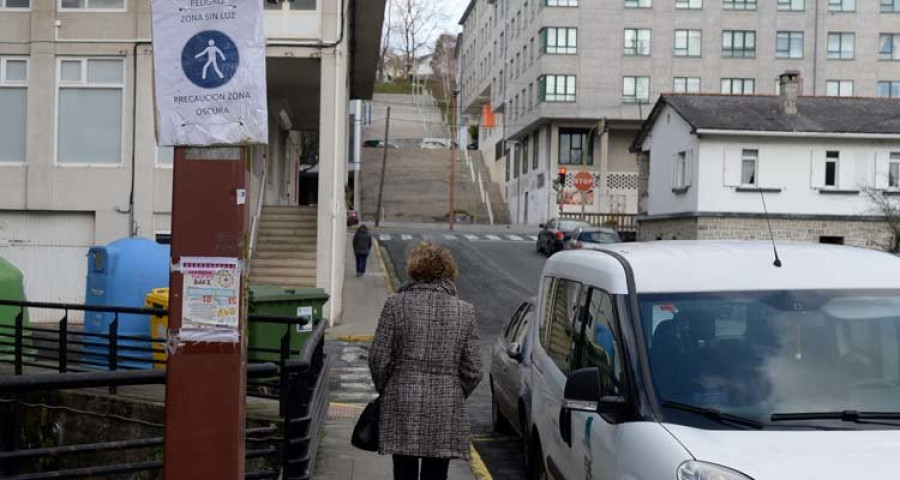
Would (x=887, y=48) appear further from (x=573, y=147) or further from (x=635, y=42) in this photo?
(x=573, y=147)

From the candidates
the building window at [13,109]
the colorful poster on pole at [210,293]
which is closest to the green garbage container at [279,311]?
the colorful poster on pole at [210,293]

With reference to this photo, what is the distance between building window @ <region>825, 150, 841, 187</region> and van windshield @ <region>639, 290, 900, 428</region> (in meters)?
35.0

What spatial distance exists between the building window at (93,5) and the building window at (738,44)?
4558 centimetres

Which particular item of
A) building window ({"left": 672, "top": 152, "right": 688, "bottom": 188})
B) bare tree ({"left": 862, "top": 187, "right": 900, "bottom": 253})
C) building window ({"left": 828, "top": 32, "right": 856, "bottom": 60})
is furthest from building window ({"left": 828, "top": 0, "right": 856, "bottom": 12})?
bare tree ({"left": 862, "top": 187, "right": 900, "bottom": 253})

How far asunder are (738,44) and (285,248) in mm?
43966

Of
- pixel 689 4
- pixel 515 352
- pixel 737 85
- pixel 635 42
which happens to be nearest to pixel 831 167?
pixel 737 85

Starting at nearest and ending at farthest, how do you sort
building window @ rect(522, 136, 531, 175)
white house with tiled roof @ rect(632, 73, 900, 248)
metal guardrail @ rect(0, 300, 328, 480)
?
metal guardrail @ rect(0, 300, 328, 480) < white house with tiled roof @ rect(632, 73, 900, 248) < building window @ rect(522, 136, 531, 175)

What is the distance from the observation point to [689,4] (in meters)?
58.3

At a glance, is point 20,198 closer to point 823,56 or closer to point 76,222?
Answer: point 76,222

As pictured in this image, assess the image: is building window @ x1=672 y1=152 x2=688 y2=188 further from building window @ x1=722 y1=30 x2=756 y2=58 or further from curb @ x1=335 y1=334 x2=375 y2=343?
curb @ x1=335 y1=334 x2=375 y2=343

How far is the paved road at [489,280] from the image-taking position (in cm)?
957

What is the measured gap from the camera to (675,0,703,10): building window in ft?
191

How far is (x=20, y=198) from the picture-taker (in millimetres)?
19797

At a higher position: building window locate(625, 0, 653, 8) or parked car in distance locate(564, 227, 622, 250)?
building window locate(625, 0, 653, 8)
